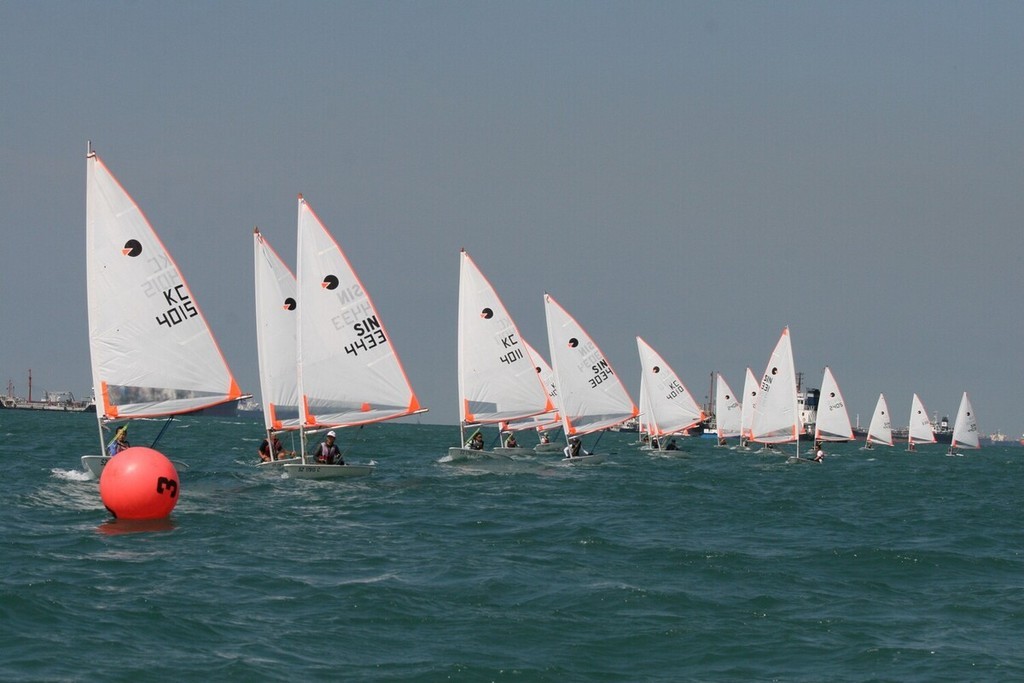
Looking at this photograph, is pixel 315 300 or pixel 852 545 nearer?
pixel 852 545

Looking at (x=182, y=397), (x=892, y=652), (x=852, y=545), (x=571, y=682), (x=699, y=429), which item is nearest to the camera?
(x=571, y=682)

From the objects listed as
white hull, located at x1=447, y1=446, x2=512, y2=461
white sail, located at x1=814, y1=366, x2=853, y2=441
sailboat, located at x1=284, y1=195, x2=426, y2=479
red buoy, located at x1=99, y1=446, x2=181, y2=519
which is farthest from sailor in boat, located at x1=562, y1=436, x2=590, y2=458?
white sail, located at x1=814, y1=366, x2=853, y2=441

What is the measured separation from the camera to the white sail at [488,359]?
2009 inches

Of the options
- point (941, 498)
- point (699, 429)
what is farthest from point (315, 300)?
point (699, 429)

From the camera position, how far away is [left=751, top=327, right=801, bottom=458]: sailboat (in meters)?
75.3

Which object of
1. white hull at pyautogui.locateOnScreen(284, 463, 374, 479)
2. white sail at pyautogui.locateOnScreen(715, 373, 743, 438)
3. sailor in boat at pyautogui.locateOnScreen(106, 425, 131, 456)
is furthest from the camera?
white sail at pyautogui.locateOnScreen(715, 373, 743, 438)

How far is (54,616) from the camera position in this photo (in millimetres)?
16875

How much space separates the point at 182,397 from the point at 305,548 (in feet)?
44.1

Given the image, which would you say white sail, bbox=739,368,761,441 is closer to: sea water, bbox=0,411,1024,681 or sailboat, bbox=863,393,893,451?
sailboat, bbox=863,393,893,451

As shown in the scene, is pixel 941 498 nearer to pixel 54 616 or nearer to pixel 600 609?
pixel 600 609

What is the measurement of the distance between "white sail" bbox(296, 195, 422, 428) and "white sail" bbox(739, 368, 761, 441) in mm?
67197

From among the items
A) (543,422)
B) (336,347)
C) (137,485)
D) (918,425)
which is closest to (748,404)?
(918,425)

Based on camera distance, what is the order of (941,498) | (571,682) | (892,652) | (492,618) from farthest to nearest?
1. (941,498)
2. (492,618)
3. (892,652)
4. (571,682)

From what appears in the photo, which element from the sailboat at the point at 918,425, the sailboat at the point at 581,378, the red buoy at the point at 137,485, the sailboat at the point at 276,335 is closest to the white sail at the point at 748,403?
the sailboat at the point at 918,425
